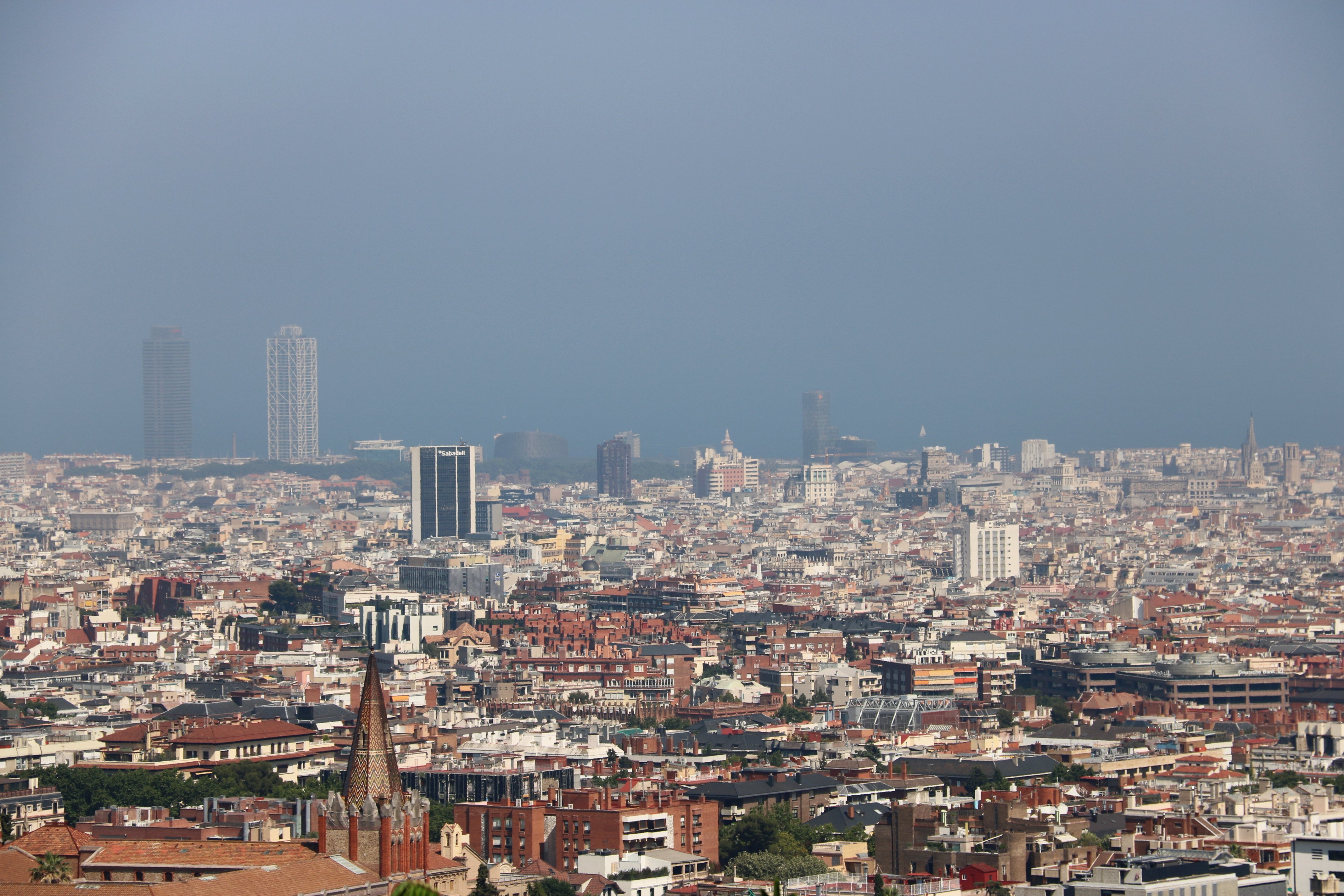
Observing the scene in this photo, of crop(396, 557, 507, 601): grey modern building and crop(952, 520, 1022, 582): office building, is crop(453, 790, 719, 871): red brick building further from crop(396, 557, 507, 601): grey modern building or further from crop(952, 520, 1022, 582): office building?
crop(952, 520, 1022, 582): office building

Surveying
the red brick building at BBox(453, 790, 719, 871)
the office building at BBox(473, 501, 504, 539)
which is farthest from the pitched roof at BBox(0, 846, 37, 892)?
the office building at BBox(473, 501, 504, 539)

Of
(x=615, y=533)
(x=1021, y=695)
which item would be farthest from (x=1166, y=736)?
(x=615, y=533)

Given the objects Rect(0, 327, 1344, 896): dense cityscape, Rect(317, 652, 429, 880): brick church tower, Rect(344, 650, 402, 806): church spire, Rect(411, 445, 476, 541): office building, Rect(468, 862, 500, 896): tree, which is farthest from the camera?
Rect(411, 445, 476, 541): office building

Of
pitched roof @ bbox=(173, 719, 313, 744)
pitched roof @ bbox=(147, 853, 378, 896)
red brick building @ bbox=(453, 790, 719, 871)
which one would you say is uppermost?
pitched roof @ bbox=(147, 853, 378, 896)

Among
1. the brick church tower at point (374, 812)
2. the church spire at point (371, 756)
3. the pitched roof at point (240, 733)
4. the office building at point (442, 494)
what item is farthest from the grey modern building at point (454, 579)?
the church spire at point (371, 756)

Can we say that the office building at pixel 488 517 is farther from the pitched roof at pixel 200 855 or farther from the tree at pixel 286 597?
the pitched roof at pixel 200 855
